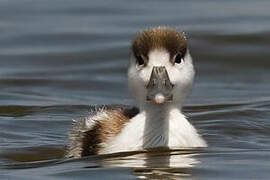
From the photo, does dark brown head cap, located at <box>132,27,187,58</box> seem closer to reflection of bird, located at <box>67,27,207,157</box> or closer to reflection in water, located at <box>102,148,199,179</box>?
reflection of bird, located at <box>67,27,207,157</box>

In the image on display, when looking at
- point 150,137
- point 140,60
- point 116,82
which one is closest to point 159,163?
point 150,137

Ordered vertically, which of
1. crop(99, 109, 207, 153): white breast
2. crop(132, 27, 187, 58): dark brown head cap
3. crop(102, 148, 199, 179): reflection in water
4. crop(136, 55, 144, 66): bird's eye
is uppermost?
crop(132, 27, 187, 58): dark brown head cap

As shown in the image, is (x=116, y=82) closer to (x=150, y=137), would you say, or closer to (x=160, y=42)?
(x=150, y=137)

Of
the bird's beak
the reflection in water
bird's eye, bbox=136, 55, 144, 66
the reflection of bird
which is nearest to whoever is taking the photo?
→ the reflection in water

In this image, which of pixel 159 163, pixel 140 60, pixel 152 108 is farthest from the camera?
pixel 152 108

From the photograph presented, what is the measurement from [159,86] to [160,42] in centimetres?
46

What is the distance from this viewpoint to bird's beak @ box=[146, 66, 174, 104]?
29.9ft

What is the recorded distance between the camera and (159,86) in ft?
29.9

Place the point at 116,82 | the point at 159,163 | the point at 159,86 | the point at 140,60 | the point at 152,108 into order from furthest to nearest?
1. the point at 116,82
2. the point at 152,108
3. the point at 140,60
4. the point at 159,163
5. the point at 159,86

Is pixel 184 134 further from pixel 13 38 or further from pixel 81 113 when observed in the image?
pixel 13 38

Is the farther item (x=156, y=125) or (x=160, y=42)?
(x=156, y=125)

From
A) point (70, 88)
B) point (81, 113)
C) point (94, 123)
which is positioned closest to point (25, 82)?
point (70, 88)

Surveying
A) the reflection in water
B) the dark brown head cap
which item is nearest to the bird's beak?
the dark brown head cap

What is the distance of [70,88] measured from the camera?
14.4m
